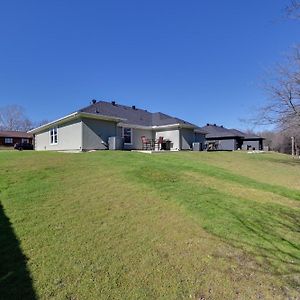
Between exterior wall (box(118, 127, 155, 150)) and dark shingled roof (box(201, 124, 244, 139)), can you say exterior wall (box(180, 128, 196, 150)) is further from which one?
dark shingled roof (box(201, 124, 244, 139))

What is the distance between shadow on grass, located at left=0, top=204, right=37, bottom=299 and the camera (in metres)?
3.54

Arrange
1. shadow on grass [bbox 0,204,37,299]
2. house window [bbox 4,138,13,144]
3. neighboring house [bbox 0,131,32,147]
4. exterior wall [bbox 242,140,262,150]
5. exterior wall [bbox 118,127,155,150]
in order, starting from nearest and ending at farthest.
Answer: shadow on grass [bbox 0,204,37,299] → exterior wall [bbox 118,127,155,150] → exterior wall [bbox 242,140,262,150] → neighboring house [bbox 0,131,32,147] → house window [bbox 4,138,13,144]

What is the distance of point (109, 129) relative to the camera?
21141 millimetres

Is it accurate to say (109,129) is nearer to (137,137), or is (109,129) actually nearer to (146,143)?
(137,137)

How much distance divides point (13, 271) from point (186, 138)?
79.9ft

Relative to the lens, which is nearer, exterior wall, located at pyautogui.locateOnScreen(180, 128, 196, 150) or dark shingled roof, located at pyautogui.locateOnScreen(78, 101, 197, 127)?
dark shingled roof, located at pyautogui.locateOnScreen(78, 101, 197, 127)

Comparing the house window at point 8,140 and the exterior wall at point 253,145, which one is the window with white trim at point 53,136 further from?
the exterior wall at point 253,145

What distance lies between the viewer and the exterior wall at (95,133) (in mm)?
19688

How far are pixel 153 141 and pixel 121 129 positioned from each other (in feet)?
12.4

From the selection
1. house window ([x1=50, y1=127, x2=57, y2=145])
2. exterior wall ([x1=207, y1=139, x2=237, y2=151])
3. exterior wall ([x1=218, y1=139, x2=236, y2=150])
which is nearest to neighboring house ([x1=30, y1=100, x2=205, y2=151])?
house window ([x1=50, y1=127, x2=57, y2=145])

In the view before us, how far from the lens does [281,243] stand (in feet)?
18.9

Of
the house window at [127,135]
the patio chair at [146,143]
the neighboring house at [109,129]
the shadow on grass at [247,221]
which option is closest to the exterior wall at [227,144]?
the neighboring house at [109,129]

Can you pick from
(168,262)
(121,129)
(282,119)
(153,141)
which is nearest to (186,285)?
(168,262)

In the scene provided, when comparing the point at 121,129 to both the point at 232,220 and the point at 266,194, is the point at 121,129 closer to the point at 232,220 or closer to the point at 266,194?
the point at 266,194
